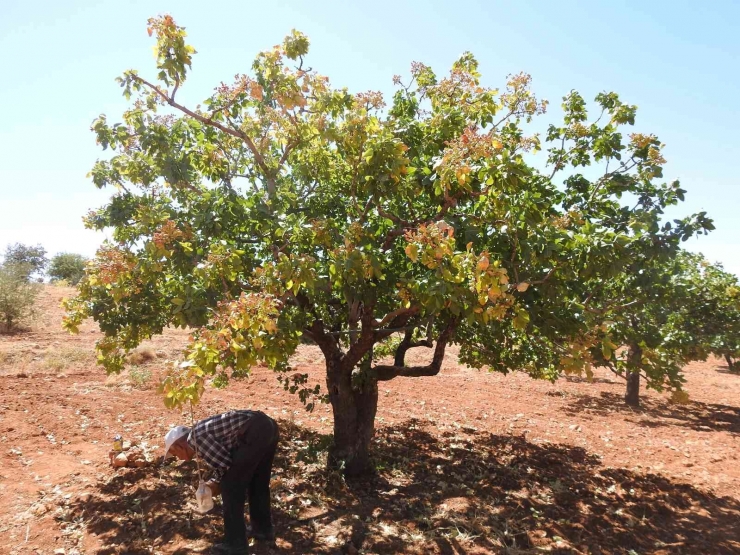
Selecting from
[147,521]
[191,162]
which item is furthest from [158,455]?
[191,162]

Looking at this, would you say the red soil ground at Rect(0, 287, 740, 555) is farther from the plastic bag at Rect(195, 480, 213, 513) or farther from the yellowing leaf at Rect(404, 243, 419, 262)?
the yellowing leaf at Rect(404, 243, 419, 262)

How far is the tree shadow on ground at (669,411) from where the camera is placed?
35.7 ft

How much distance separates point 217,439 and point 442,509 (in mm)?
2694

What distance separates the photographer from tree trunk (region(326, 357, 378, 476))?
651 centimetres

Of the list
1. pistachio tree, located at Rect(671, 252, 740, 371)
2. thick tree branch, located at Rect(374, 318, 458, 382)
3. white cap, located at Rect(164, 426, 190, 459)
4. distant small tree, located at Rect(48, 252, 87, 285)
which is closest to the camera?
white cap, located at Rect(164, 426, 190, 459)

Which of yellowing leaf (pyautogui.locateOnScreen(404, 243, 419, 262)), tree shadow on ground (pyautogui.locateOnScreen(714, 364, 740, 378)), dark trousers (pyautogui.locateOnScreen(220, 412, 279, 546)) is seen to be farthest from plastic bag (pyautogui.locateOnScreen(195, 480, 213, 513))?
tree shadow on ground (pyautogui.locateOnScreen(714, 364, 740, 378))

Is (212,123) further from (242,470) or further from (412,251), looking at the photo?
(242,470)

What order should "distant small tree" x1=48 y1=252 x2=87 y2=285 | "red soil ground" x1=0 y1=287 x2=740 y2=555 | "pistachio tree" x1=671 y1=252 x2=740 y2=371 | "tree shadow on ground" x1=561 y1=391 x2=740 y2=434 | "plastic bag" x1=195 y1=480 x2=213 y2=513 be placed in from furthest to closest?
"distant small tree" x1=48 y1=252 x2=87 y2=285
"tree shadow on ground" x1=561 y1=391 x2=740 y2=434
"pistachio tree" x1=671 y1=252 x2=740 y2=371
"red soil ground" x1=0 y1=287 x2=740 y2=555
"plastic bag" x1=195 y1=480 x2=213 y2=513

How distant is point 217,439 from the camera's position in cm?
435

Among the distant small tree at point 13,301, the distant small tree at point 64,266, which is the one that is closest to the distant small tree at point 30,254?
the distant small tree at point 64,266

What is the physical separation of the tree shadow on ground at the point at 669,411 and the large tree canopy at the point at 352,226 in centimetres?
628

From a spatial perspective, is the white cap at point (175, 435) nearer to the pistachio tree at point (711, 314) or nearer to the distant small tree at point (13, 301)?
the pistachio tree at point (711, 314)

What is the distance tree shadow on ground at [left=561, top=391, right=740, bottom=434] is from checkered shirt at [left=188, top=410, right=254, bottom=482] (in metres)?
9.22

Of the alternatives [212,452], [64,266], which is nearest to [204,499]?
[212,452]
